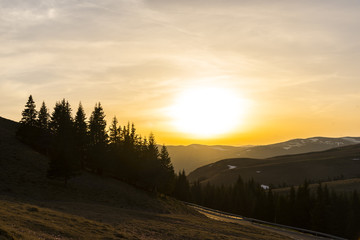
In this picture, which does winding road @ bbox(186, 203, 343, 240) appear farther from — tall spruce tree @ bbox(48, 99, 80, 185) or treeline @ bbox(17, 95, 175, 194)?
tall spruce tree @ bbox(48, 99, 80, 185)

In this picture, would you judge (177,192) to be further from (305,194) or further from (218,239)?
(218,239)

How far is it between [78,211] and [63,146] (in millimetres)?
38212

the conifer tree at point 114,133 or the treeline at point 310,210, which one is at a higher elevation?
the conifer tree at point 114,133

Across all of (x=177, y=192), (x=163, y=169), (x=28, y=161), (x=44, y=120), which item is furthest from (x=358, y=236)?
(x=44, y=120)

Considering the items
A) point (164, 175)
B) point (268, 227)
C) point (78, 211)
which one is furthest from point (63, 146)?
point (268, 227)

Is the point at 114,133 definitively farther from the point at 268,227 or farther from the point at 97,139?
the point at 268,227

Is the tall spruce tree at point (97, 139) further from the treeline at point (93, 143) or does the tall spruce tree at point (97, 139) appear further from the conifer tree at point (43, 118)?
the conifer tree at point (43, 118)

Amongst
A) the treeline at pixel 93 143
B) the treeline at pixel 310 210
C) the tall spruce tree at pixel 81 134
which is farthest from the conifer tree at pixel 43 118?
the treeline at pixel 310 210

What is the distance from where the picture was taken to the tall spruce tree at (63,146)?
5128 cm

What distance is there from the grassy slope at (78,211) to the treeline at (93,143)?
5.38 metres

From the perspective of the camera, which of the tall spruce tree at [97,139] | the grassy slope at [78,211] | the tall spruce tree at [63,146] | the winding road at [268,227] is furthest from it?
the tall spruce tree at [97,139]

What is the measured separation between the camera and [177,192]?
115 metres

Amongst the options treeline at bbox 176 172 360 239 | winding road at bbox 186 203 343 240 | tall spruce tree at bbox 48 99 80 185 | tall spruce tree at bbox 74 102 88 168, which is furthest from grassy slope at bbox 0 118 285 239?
treeline at bbox 176 172 360 239

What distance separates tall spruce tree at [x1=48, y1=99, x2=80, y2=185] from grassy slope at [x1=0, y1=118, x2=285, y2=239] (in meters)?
2.46
